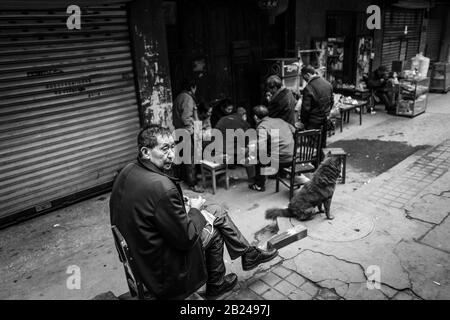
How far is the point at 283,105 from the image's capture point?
262 inches

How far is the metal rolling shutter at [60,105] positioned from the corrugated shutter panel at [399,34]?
11.5 meters

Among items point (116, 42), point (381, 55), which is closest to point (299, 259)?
point (116, 42)

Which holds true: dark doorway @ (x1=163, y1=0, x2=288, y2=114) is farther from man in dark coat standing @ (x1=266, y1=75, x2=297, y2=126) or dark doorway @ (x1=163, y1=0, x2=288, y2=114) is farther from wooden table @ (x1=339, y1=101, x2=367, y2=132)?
wooden table @ (x1=339, y1=101, x2=367, y2=132)

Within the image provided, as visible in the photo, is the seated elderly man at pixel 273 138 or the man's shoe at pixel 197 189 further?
the man's shoe at pixel 197 189

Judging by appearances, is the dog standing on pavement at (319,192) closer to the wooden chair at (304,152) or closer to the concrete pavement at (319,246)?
the concrete pavement at (319,246)

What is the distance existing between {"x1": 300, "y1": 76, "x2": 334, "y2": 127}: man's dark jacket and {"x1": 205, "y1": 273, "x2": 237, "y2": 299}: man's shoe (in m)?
4.55

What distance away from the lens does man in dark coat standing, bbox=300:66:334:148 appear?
7.14m

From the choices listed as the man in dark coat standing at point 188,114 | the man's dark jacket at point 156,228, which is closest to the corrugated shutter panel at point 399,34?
the man in dark coat standing at point 188,114

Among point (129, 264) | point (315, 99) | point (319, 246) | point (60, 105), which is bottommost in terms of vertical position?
point (319, 246)

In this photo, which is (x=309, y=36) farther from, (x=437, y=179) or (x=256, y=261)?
(x=256, y=261)

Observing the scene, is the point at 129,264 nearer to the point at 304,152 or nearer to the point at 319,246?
the point at 319,246

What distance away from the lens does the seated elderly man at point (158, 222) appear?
9.09 ft

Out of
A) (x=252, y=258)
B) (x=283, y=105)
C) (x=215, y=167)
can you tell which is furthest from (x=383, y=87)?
(x=252, y=258)

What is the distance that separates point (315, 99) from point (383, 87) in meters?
5.90
